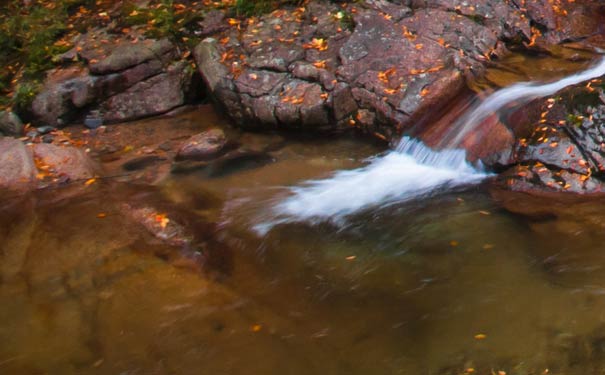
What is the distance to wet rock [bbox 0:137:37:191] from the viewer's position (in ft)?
25.8

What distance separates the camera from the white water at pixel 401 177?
702 centimetres

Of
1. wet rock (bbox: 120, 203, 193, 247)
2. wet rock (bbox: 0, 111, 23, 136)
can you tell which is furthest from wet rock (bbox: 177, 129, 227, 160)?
wet rock (bbox: 0, 111, 23, 136)

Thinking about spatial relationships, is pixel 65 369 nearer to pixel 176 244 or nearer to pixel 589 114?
pixel 176 244

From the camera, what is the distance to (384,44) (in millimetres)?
8586

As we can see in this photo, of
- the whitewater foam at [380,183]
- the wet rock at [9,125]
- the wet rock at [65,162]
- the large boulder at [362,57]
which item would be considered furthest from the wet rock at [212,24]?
the whitewater foam at [380,183]

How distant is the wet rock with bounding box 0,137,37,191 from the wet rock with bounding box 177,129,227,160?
1818 mm

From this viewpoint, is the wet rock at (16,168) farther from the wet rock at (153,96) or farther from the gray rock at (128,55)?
the gray rock at (128,55)

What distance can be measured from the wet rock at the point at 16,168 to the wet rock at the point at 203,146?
182cm

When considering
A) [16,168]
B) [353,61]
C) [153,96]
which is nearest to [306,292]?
[353,61]

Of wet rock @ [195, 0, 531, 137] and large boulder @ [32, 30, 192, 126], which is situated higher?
wet rock @ [195, 0, 531, 137]

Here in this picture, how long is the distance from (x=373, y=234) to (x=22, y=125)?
19.8 feet

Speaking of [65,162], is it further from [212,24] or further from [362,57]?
[362,57]

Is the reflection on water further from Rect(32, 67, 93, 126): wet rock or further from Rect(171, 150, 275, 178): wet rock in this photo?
Rect(32, 67, 93, 126): wet rock

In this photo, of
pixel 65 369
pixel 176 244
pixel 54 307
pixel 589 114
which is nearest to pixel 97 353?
pixel 65 369
